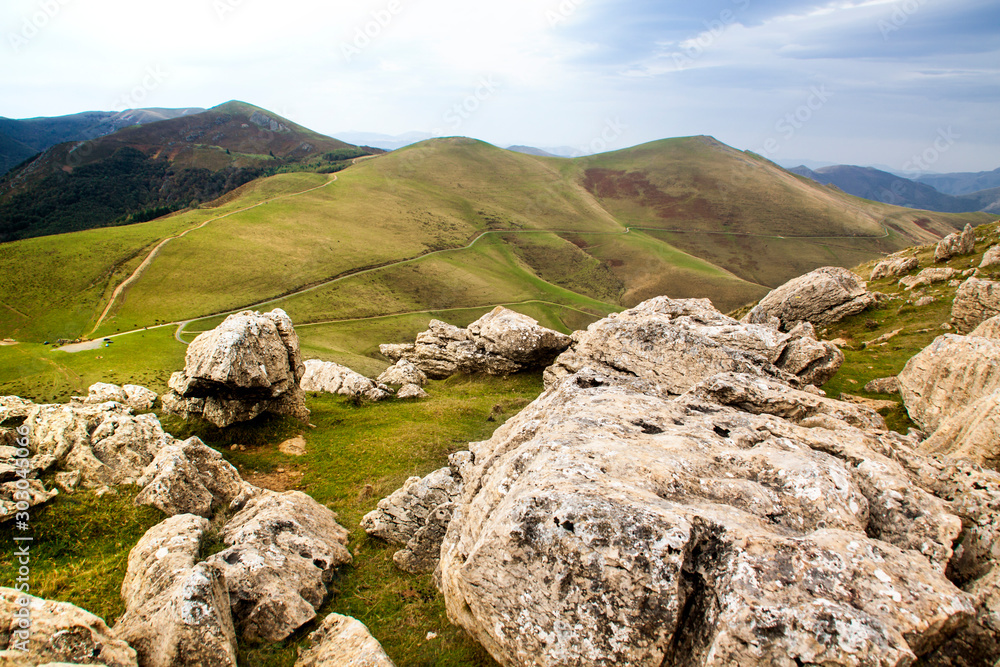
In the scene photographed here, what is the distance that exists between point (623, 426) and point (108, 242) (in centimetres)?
11689

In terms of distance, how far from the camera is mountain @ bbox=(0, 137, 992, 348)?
7638 cm

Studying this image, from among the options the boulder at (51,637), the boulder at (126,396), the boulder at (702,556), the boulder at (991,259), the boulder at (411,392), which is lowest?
the boulder at (411,392)

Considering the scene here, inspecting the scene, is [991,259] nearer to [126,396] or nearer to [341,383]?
[341,383]

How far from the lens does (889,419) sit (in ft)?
67.9

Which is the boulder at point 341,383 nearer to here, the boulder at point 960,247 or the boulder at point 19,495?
the boulder at point 19,495

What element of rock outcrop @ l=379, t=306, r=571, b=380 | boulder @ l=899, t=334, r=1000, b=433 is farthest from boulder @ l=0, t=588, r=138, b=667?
rock outcrop @ l=379, t=306, r=571, b=380

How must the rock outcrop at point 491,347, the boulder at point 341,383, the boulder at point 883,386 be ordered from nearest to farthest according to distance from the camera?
the boulder at point 883,386
the boulder at point 341,383
the rock outcrop at point 491,347

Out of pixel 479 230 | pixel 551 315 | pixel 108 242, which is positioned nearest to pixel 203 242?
pixel 108 242

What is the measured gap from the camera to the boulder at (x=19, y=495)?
12695mm

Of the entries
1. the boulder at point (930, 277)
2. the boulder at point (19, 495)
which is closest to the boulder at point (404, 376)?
the boulder at point (19, 495)

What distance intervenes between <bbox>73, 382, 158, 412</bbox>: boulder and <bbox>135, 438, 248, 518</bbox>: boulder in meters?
12.1

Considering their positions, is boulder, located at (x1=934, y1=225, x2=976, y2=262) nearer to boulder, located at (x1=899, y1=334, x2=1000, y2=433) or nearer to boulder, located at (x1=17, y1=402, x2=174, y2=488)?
boulder, located at (x1=899, y1=334, x2=1000, y2=433)

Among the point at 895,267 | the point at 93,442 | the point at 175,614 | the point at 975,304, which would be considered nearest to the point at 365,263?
the point at 93,442

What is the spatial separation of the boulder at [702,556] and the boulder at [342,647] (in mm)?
1944
